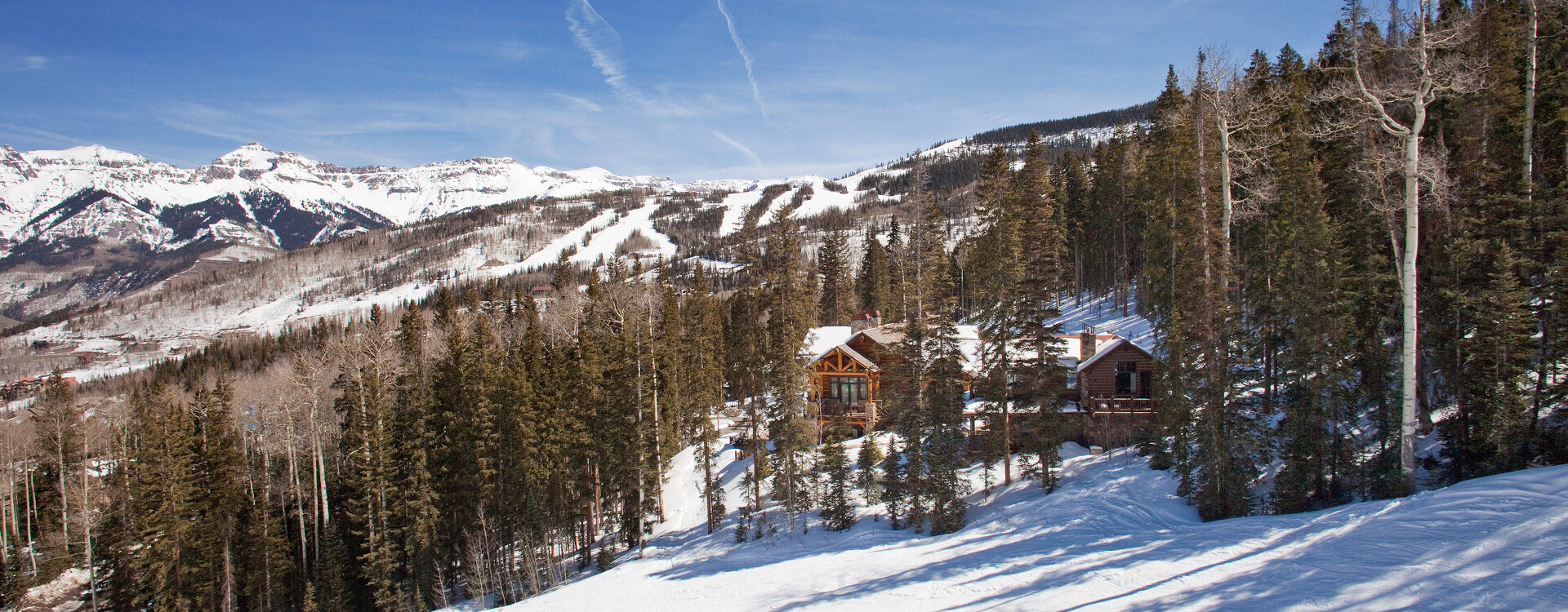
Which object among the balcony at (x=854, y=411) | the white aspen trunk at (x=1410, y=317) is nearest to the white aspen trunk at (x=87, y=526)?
the balcony at (x=854, y=411)

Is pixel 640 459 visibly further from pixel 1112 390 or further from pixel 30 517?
pixel 30 517

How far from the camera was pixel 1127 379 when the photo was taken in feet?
96.0

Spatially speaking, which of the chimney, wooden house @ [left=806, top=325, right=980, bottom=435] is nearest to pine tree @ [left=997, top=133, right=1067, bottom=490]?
the chimney

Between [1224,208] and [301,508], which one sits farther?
[301,508]

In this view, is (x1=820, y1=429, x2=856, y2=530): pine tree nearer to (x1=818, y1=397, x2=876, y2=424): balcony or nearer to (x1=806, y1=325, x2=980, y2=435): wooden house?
(x1=818, y1=397, x2=876, y2=424): balcony

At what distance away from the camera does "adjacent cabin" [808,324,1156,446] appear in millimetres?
26153

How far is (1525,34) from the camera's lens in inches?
736

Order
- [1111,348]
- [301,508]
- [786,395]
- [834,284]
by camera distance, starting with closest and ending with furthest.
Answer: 1. [786,395]
2. [1111,348]
3. [301,508]
4. [834,284]

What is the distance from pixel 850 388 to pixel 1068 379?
1169 cm

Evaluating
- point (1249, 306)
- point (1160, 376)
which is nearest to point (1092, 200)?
point (1249, 306)

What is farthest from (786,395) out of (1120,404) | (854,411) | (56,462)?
(56,462)

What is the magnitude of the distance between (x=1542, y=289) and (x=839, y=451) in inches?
722

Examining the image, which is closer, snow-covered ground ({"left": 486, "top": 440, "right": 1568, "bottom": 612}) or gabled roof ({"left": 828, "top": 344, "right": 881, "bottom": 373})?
snow-covered ground ({"left": 486, "top": 440, "right": 1568, "bottom": 612})

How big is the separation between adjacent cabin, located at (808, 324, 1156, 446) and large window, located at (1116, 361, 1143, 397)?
0.03 meters
